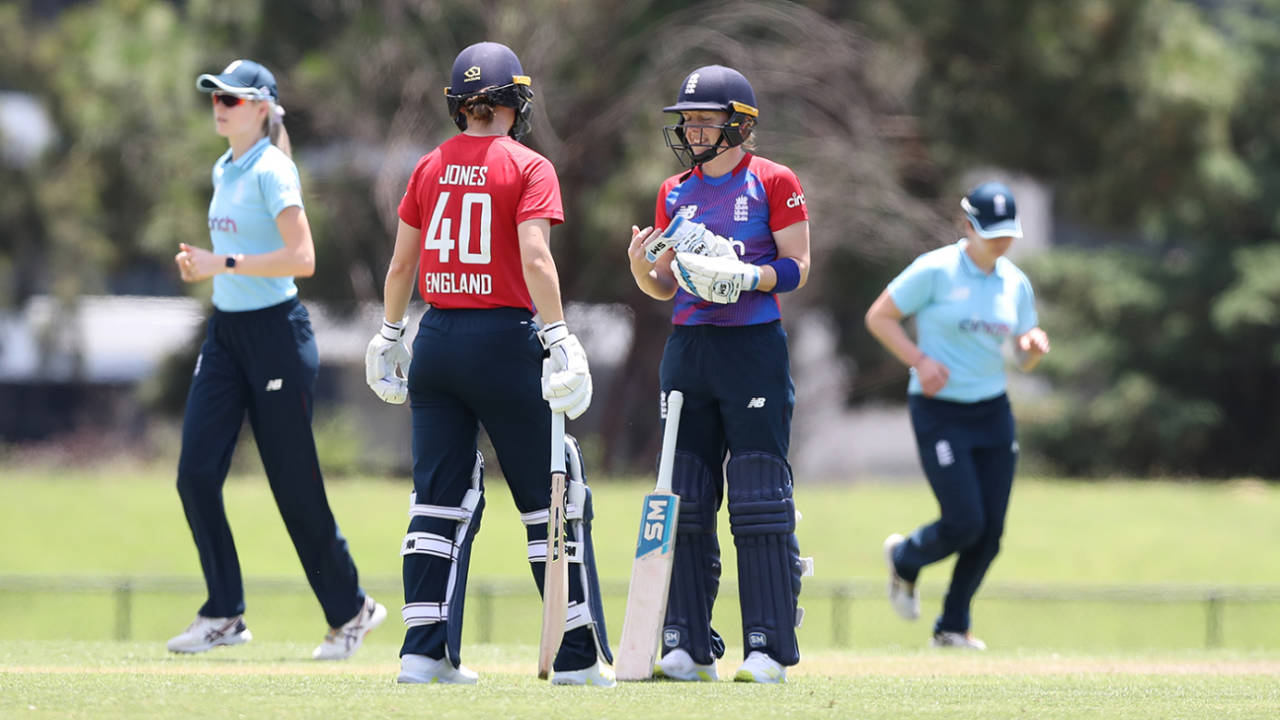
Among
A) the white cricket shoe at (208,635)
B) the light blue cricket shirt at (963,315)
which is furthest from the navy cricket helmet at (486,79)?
the light blue cricket shirt at (963,315)

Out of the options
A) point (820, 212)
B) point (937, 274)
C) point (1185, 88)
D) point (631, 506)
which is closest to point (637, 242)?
point (937, 274)

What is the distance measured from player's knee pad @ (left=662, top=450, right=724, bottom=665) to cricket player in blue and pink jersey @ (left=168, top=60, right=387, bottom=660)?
1.75 metres

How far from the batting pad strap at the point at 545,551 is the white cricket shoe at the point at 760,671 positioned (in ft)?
2.31

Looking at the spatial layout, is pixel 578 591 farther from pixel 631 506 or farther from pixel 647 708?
pixel 631 506

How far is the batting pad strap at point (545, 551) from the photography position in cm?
634

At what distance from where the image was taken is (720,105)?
6598 millimetres

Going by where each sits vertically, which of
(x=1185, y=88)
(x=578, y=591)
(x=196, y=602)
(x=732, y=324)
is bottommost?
(x=196, y=602)

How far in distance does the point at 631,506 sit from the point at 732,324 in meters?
11.5

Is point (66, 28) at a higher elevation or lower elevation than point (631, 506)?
higher

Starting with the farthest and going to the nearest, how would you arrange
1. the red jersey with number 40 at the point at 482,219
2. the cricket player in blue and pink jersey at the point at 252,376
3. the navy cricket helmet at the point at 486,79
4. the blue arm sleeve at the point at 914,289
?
the blue arm sleeve at the point at 914,289, the cricket player in blue and pink jersey at the point at 252,376, the navy cricket helmet at the point at 486,79, the red jersey with number 40 at the point at 482,219

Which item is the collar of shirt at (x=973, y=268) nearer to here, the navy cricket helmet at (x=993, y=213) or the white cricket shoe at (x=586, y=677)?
the navy cricket helmet at (x=993, y=213)

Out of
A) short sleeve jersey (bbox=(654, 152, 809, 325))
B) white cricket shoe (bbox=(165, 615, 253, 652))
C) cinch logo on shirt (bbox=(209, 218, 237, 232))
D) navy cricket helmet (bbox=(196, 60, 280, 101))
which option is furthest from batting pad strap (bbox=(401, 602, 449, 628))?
navy cricket helmet (bbox=(196, 60, 280, 101))

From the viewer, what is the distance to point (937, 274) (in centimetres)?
914

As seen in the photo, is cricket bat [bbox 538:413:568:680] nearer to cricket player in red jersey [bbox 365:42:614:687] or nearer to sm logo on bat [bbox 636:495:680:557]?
cricket player in red jersey [bbox 365:42:614:687]
